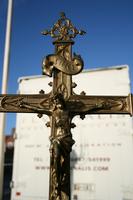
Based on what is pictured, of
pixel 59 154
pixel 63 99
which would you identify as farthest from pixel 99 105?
pixel 59 154

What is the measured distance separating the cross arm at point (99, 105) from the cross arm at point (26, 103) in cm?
30

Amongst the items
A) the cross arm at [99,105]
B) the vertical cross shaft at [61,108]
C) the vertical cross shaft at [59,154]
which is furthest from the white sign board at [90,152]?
the vertical cross shaft at [59,154]

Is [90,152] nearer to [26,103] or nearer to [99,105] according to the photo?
[99,105]

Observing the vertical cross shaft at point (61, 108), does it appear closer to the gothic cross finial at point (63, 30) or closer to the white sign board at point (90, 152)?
the gothic cross finial at point (63, 30)

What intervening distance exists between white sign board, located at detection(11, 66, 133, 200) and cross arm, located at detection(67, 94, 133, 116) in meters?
2.31

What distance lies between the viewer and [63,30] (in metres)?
4.01

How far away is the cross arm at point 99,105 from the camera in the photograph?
145 inches

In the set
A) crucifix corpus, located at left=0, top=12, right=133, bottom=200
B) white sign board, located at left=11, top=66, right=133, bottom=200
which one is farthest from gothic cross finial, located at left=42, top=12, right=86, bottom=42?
white sign board, located at left=11, top=66, right=133, bottom=200

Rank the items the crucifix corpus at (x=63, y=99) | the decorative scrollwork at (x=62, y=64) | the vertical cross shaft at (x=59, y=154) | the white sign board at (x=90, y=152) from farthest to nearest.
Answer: the white sign board at (x=90, y=152)
the decorative scrollwork at (x=62, y=64)
the crucifix corpus at (x=63, y=99)
the vertical cross shaft at (x=59, y=154)

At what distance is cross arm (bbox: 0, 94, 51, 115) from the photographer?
3705 mm

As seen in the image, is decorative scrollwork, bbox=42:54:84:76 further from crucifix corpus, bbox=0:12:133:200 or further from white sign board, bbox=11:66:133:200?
white sign board, bbox=11:66:133:200

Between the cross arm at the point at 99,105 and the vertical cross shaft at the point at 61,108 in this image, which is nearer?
the vertical cross shaft at the point at 61,108

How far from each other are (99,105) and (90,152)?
8.56ft

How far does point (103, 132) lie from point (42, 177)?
157 cm
